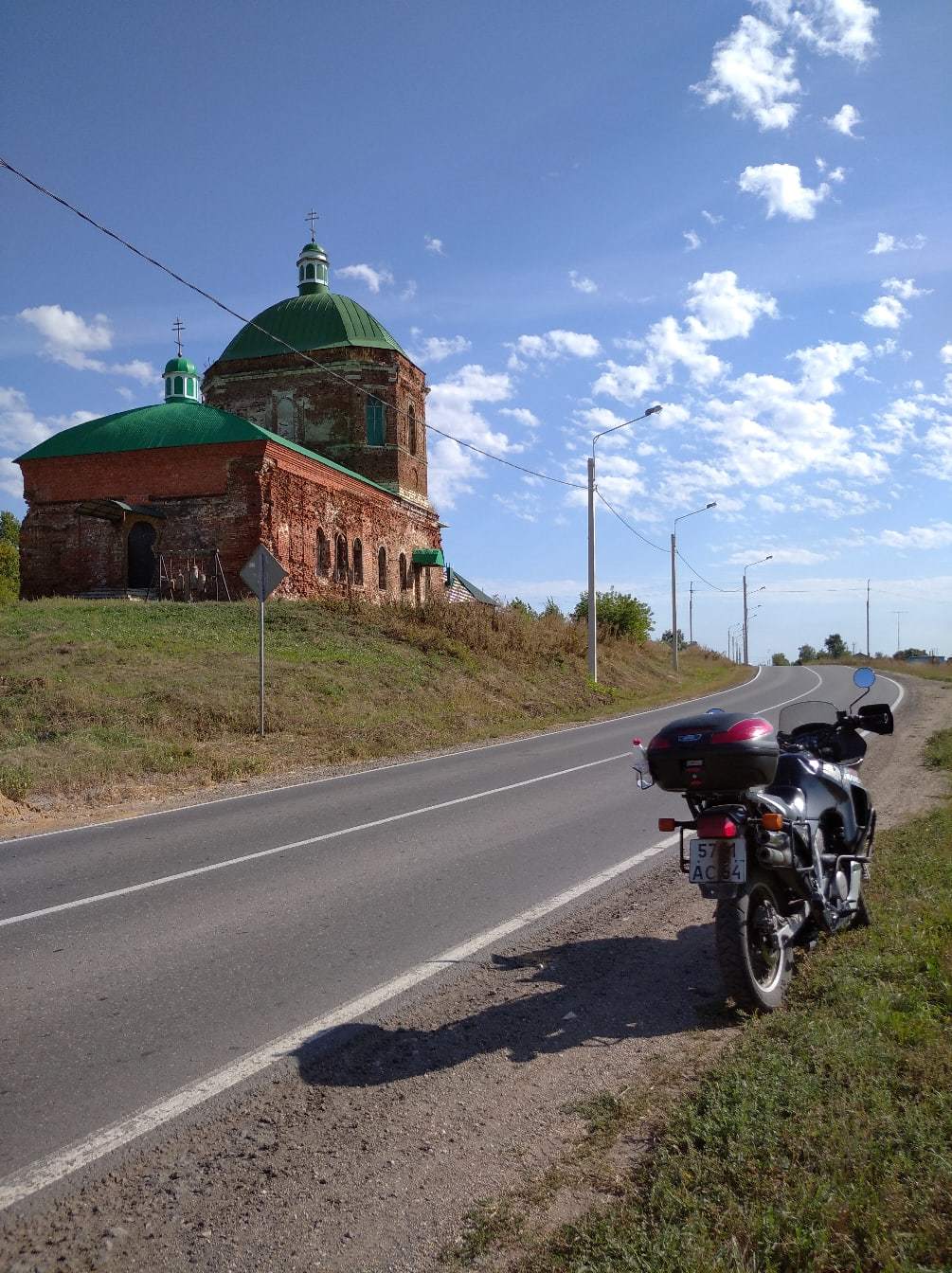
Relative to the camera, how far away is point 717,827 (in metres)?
4.74

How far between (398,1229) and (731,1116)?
122 cm

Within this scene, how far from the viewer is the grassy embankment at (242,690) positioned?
14.6 meters

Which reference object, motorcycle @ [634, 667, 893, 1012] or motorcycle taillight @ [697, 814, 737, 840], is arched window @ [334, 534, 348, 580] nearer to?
motorcycle @ [634, 667, 893, 1012]

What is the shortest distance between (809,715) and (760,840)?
67.2 inches

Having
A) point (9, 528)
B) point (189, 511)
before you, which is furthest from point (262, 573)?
point (9, 528)

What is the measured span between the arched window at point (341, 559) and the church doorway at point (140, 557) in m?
6.70

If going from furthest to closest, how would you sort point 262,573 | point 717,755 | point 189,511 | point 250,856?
point 189,511 → point 262,573 → point 250,856 → point 717,755

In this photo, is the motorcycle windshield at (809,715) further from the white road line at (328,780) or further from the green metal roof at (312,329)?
the green metal roof at (312,329)

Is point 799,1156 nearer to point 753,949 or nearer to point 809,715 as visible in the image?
point 753,949

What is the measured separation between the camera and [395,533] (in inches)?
1638

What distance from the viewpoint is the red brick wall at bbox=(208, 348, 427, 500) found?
4200 centimetres

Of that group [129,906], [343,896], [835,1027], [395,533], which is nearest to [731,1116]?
[835,1027]

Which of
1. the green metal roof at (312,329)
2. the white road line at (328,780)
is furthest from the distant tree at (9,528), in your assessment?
the white road line at (328,780)

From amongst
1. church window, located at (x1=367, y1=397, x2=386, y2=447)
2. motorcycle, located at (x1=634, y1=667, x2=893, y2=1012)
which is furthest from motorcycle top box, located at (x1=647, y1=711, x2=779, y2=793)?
church window, located at (x1=367, y1=397, x2=386, y2=447)
